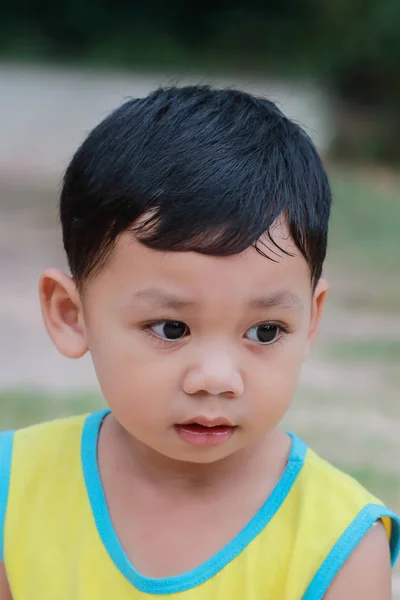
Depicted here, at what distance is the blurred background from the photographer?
3.38m

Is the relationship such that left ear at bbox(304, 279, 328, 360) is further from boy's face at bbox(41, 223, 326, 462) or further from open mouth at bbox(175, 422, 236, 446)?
open mouth at bbox(175, 422, 236, 446)

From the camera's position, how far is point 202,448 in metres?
1.59

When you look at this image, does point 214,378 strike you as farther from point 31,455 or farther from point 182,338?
point 31,455

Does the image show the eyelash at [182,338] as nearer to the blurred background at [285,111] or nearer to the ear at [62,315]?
the ear at [62,315]

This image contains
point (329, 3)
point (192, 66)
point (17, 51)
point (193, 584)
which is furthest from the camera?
point (17, 51)

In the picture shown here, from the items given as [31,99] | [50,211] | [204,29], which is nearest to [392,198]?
[50,211]

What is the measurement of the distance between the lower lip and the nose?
84mm

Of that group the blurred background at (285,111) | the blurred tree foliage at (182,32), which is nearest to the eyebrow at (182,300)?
the blurred background at (285,111)

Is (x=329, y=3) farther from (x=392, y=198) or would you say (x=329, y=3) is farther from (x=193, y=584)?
(x=193, y=584)

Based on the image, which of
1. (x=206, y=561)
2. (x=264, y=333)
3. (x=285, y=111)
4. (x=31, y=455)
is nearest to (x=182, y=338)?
(x=264, y=333)

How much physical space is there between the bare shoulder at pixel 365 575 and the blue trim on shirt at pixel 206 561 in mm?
157

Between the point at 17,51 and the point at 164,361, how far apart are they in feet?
44.0

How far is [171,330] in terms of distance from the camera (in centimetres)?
155

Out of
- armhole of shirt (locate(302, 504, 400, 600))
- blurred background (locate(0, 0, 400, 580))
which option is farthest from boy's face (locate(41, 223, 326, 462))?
blurred background (locate(0, 0, 400, 580))
